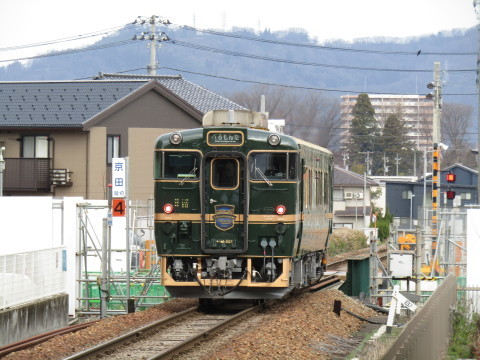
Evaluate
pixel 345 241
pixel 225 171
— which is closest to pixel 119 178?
pixel 225 171

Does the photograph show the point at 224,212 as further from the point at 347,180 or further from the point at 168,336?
the point at 347,180

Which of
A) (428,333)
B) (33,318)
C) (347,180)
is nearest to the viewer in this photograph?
(428,333)

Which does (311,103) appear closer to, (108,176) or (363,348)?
(108,176)

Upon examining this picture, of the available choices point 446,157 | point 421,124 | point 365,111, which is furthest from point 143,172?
point 421,124

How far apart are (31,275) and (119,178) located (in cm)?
315

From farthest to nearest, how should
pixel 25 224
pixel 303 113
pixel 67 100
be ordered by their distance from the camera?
pixel 303 113 → pixel 67 100 → pixel 25 224

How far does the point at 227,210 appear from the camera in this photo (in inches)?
698

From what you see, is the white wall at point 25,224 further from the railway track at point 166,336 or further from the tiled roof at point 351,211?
the tiled roof at point 351,211

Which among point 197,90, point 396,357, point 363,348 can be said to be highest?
point 197,90

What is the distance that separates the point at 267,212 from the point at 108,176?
26.1m

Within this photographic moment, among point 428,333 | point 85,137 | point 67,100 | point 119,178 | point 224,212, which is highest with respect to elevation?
point 67,100

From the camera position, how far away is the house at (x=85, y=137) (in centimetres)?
4284

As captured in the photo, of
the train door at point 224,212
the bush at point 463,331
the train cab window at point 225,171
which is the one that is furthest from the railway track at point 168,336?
the bush at point 463,331

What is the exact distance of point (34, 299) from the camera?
1822cm
